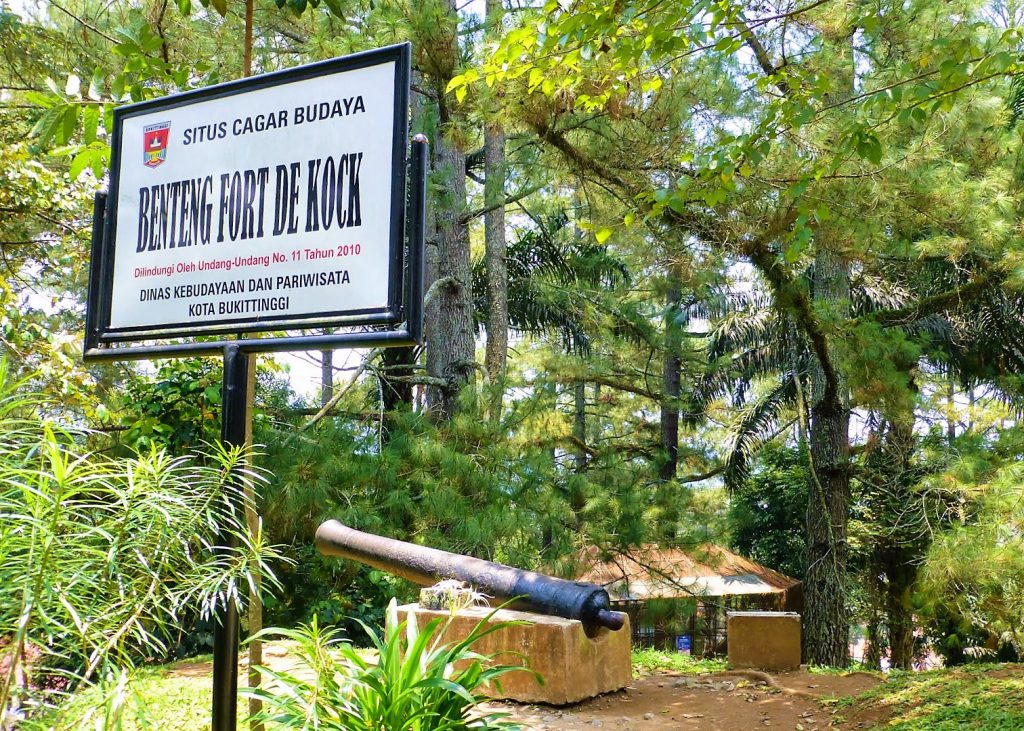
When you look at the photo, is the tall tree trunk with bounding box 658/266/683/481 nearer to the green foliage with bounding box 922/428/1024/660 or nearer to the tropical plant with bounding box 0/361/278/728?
the green foliage with bounding box 922/428/1024/660

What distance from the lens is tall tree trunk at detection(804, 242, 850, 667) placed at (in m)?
11.8

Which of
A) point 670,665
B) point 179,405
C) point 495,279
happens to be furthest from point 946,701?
point 495,279

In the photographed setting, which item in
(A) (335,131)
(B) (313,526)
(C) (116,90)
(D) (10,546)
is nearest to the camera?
(D) (10,546)

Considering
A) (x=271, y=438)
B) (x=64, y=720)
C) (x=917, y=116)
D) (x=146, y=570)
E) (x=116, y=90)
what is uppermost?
(x=917, y=116)

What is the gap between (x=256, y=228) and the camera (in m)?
3.02

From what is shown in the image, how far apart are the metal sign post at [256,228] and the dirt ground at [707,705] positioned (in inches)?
124

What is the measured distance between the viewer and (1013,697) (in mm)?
5926

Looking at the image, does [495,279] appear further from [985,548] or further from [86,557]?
[86,557]

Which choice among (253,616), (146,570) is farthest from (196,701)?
(146,570)

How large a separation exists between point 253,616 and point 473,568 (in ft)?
11.1

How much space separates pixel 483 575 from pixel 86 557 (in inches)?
168

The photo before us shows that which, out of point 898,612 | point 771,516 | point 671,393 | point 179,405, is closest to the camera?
point 179,405

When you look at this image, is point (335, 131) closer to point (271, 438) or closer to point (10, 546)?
point (10, 546)

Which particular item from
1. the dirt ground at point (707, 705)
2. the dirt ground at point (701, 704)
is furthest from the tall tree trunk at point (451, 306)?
the dirt ground at point (707, 705)
